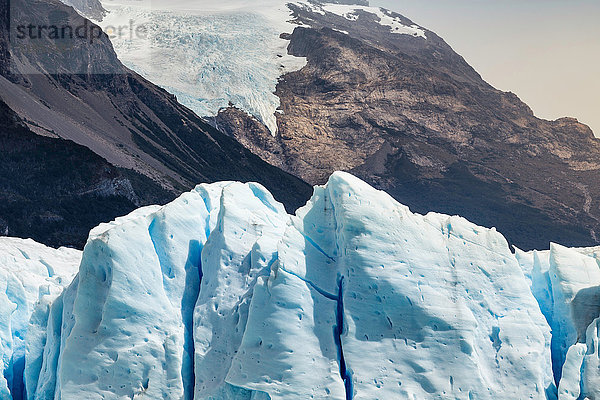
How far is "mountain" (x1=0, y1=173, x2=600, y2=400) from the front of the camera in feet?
52.6

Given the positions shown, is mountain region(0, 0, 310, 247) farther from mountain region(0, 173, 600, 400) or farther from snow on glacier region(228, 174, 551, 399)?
snow on glacier region(228, 174, 551, 399)

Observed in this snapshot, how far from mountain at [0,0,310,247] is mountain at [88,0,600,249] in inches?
537

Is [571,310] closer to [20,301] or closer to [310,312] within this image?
[310,312]

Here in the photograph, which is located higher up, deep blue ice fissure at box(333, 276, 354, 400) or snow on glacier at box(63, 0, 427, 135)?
snow on glacier at box(63, 0, 427, 135)

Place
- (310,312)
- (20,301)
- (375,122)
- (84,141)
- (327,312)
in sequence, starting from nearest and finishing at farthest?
(310,312) → (327,312) → (20,301) → (84,141) → (375,122)

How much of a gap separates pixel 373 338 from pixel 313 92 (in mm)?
141374

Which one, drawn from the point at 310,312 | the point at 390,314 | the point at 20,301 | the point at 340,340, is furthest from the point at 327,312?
the point at 20,301

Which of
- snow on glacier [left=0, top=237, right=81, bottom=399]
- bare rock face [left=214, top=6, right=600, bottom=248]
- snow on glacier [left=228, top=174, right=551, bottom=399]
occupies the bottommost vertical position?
snow on glacier [left=0, top=237, right=81, bottom=399]

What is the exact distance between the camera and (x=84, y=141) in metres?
94.2

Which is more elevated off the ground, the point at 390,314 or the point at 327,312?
the point at 390,314

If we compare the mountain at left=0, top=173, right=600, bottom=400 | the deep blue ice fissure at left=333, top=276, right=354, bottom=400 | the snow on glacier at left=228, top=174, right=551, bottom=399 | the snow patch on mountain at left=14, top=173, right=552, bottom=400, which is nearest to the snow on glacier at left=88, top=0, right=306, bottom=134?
the mountain at left=0, top=173, right=600, bottom=400

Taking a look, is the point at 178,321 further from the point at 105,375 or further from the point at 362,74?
the point at 362,74

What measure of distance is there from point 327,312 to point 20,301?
9.31 m

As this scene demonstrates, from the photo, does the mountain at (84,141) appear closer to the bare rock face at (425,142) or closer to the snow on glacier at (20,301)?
the bare rock face at (425,142)
